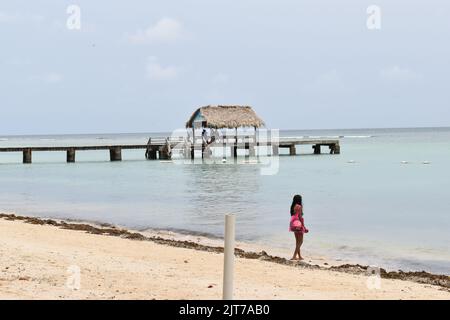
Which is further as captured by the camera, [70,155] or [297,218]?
[70,155]

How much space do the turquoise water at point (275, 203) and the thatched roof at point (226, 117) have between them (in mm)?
4816

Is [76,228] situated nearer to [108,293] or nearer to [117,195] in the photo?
[108,293]

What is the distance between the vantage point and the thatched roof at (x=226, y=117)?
4497 centimetres

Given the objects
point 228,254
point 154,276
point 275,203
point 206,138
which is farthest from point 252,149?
point 228,254

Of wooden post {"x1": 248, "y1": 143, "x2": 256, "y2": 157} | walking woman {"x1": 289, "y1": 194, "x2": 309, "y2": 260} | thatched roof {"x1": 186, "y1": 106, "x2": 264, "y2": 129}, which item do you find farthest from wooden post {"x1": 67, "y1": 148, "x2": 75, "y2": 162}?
walking woman {"x1": 289, "y1": 194, "x2": 309, "y2": 260}

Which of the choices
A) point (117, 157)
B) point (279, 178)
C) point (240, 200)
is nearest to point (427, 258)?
point (240, 200)

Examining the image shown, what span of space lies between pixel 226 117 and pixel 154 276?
37290 millimetres

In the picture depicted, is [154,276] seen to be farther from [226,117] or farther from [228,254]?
[226,117]

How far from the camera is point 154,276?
28.4ft

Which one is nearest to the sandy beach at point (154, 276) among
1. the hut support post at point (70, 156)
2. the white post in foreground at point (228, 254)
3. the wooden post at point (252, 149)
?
the white post in foreground at point (228, 254)

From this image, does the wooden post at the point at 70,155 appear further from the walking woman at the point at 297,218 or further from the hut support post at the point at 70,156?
the walking woman at the point at 297,218

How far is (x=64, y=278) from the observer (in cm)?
820

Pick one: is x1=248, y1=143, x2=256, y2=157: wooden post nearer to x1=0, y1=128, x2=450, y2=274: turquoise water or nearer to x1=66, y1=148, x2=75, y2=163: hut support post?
x1=0, y1=128, x2=450, y2=274: turquoise water
